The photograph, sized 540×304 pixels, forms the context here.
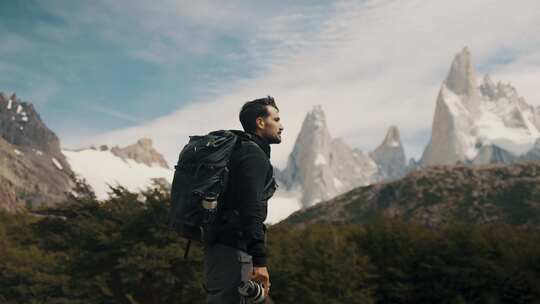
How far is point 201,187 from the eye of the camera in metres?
4.55

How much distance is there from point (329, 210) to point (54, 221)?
121 metres

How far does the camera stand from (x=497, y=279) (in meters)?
24.9

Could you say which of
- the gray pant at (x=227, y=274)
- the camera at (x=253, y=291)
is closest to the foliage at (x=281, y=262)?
the gray pant at (x=227, y=274)

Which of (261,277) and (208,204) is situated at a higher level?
(208,204)

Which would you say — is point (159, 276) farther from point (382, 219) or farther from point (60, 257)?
point (382, 219)

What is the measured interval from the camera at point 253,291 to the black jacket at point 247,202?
0.19 m

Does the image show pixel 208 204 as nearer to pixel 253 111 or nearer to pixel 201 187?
pixel 201 187

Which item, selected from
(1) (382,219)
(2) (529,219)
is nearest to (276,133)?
(1) (382,219)

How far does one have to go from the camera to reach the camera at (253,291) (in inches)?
174

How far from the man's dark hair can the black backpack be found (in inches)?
17.4

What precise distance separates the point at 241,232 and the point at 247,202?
0.84ft

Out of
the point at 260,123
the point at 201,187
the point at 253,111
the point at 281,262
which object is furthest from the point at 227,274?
the point at 281,262

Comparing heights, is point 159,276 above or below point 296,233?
below

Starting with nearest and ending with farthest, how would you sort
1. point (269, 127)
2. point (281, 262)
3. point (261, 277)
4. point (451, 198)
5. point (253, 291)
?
point (253, 291) → point (261, 277) → point (269, 127) → point (281, 262) → point (451, 198)
